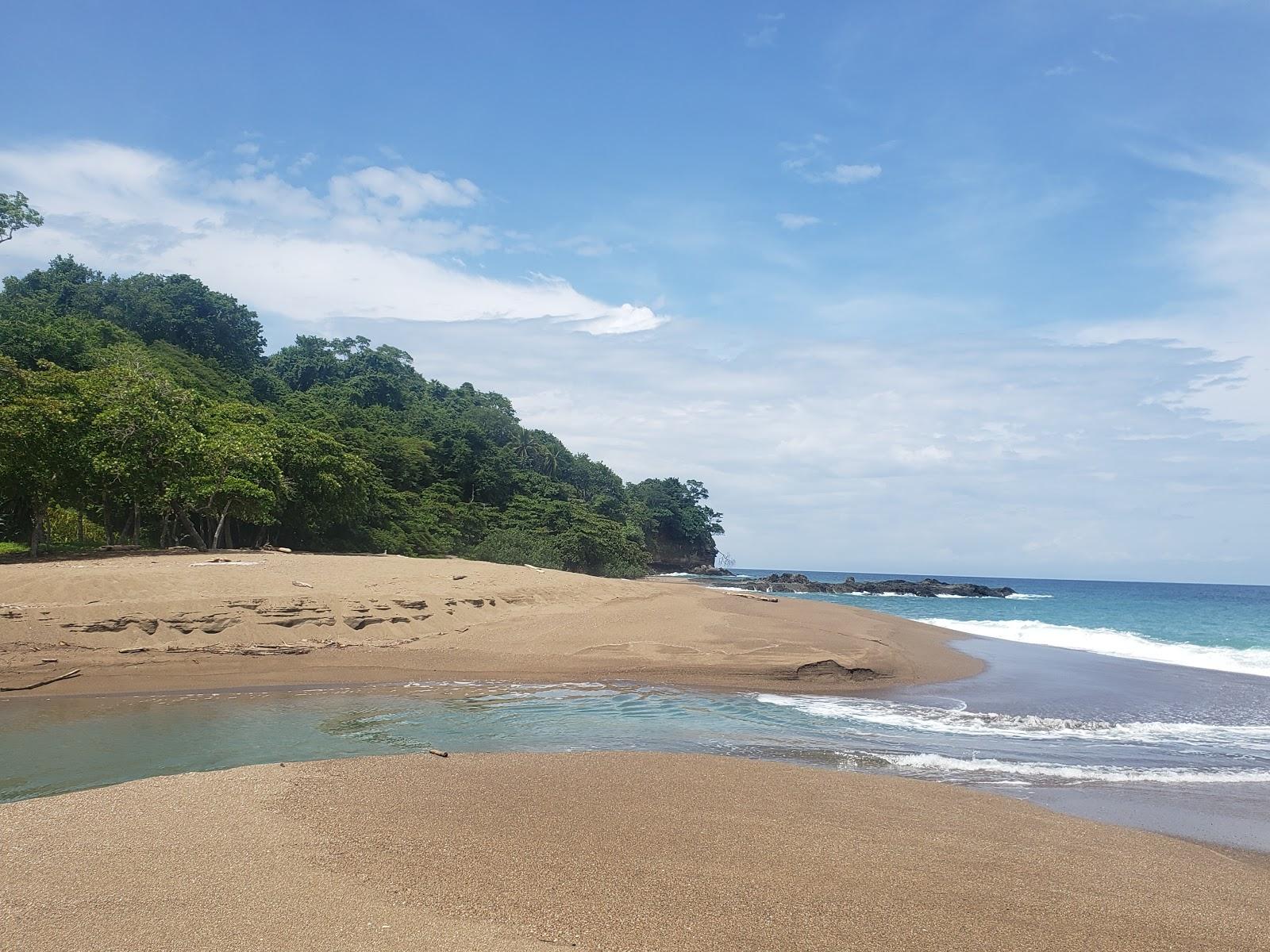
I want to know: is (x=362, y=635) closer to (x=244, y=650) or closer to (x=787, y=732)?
(x=244, y=650)

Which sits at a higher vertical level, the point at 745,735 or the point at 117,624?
the point at 117,624

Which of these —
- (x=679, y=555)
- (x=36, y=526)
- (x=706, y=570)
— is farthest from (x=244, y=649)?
(x=706, y=570)

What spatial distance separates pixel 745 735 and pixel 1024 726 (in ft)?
16.4

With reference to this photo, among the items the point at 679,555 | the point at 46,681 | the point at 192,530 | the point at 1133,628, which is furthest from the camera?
the point at 679,555

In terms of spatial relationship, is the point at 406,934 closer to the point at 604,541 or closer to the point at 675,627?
the point at 675,627

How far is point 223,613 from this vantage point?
599 inches

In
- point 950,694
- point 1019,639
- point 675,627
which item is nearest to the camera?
point 950,694

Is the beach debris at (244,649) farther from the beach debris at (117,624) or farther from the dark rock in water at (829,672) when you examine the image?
the dark rock in water at (829,672)

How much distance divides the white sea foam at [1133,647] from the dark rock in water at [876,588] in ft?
150

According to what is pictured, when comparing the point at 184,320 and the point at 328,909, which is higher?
the point at 184,320

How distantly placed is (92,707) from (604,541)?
43332 millimetres

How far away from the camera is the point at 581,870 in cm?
534

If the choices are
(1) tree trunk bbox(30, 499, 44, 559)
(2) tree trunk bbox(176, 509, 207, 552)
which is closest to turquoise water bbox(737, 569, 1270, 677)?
(2) tree trunk bbox(176, 509, 207, 552)

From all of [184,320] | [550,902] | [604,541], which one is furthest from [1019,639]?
[184,320]
